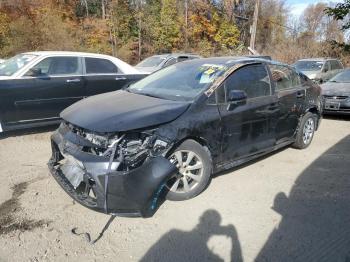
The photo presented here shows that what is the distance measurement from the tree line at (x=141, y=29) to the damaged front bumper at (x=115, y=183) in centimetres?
2164

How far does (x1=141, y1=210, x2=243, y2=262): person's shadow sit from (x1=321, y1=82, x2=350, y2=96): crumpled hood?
6781mm

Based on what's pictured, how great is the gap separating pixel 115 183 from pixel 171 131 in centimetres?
83

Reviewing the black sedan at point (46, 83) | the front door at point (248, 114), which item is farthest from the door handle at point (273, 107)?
the black sedan at point (46, 83)

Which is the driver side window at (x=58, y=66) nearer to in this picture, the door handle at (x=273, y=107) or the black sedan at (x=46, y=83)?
the black sedan at (x=46, y=83)

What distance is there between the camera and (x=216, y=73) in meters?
4.32

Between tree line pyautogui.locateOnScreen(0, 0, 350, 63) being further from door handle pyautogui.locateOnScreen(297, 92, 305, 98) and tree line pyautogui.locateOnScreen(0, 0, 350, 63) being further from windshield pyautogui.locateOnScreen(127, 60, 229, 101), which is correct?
windshield pyautogui.locateOnScreen(127, 60, 229, 101)

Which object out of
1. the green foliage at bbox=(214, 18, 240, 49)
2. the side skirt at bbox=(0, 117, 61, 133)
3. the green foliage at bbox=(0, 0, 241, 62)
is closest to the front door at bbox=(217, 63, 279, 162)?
the side skirt at bbox=(0, 117, 61, 133)

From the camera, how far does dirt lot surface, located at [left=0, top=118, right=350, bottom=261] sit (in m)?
3.03

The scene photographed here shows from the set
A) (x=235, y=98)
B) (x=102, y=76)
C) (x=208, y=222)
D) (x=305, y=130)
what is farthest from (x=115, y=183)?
(x=102, y=76)

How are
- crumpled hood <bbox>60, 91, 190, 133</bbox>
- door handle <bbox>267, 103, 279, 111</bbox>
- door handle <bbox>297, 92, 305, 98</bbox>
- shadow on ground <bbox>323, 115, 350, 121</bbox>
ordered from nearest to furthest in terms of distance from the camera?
crumpled hood <bbox>60, 91, 190, 133</bbox>, door handle <bbox>267, 103, 279, 111</bbox>, door handle <bbox>297, 92, 305, 98</bbox>, shadow on ground <bbox>323, 115, 350, 121</bbox>

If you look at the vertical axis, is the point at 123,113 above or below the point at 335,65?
above

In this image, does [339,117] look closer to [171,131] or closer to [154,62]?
[154,62]

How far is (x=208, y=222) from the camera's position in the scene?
3514 mm

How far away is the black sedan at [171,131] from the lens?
3.26 m
